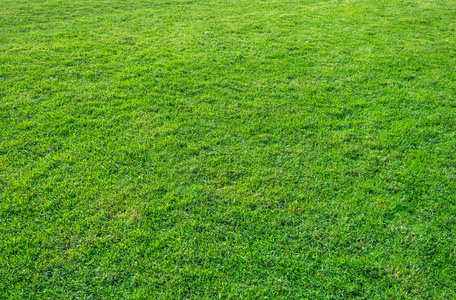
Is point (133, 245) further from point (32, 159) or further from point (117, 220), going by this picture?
point (32, 159)

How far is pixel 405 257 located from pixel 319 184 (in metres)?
1.40

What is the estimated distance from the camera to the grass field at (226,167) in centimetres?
372

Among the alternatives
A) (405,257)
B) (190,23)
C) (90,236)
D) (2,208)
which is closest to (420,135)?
(405,257)

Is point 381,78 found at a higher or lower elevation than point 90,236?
higher

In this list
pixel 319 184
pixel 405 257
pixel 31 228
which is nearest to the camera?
pixel 405 257

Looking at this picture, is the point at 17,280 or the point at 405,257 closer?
the point at 17,280

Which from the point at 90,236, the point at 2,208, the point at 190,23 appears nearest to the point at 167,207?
the point at 90,236

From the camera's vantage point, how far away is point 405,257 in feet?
12.7

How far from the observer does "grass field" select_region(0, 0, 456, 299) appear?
146 inches

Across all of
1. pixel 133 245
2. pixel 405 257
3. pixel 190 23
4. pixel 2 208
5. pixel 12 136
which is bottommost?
pixel 405 257

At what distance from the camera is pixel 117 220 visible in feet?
14.0

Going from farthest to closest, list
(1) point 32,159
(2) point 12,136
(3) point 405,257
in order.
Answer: (2) point 12,136, (1) point 32,159, (3) point 405,257

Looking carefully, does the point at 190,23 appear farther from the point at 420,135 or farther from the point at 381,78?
the point at 420,135

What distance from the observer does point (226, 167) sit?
16.7 feet
